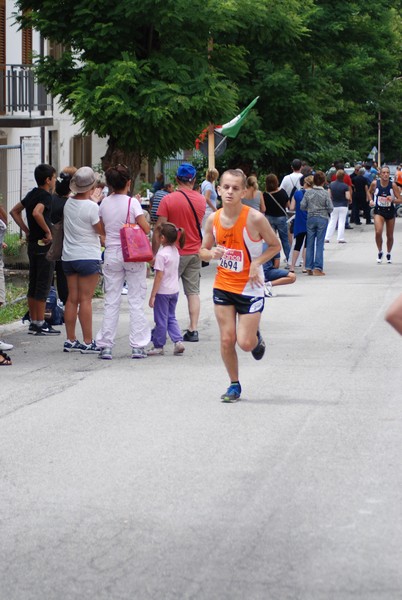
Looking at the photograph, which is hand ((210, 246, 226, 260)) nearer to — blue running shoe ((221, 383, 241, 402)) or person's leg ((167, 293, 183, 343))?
blue running shoe ((221, 383, 241, 402))

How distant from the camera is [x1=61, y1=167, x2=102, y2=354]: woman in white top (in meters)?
12.4

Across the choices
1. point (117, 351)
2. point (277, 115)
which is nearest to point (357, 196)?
point (277, 115)

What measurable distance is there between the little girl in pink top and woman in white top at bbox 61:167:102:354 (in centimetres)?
58

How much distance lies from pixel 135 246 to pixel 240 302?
2437 mm

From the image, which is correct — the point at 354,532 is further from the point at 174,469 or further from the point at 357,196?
the point at 357,196

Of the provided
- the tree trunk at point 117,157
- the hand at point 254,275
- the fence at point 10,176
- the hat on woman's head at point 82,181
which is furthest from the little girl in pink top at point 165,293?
the fence at point 10,176

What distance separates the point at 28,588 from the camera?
5289 mm

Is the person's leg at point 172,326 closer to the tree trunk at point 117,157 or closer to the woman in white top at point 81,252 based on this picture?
the woman in white top at point 81,252

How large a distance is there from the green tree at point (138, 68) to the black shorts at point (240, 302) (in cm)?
1069

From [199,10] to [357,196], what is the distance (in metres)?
19.3

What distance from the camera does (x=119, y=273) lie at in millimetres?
12148

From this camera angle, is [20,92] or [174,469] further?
[20,92]

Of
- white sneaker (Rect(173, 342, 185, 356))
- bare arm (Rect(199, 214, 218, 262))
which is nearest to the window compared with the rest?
white sneaker (Rect(173, 342, 185, 356))

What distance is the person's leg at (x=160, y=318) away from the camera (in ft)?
40.5
